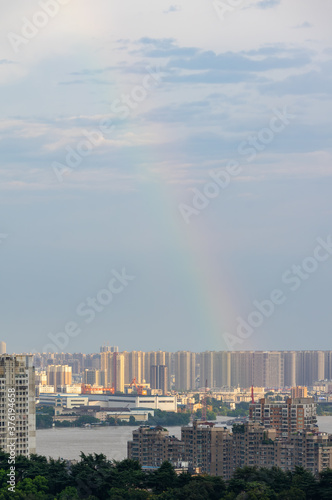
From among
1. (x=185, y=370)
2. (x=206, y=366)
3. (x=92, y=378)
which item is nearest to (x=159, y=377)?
(x=185, y=370)

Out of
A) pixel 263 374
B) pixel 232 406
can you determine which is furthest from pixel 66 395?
pixel 263 374

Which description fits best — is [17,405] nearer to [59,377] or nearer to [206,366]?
[59,377]

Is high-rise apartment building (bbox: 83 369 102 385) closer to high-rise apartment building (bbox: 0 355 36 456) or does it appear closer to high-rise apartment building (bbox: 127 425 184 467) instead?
high-rise apartment building (bbox: 127 425 184 467)

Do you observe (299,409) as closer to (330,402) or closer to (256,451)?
(256,451)

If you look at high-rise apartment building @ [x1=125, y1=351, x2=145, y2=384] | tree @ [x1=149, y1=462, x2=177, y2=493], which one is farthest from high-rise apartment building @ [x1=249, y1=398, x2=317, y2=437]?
high-rise apartment building @ [x1=125, y1=351, x2=145, y2=384]

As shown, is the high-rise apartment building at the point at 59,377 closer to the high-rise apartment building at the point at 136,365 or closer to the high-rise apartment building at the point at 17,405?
the high-rise apartment building at the point at 136,365

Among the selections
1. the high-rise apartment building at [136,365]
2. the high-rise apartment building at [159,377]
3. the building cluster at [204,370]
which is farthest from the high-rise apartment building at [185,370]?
the high-rise apartment building at [159,377]

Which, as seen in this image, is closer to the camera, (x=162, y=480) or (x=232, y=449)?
(x=162, y=480)
